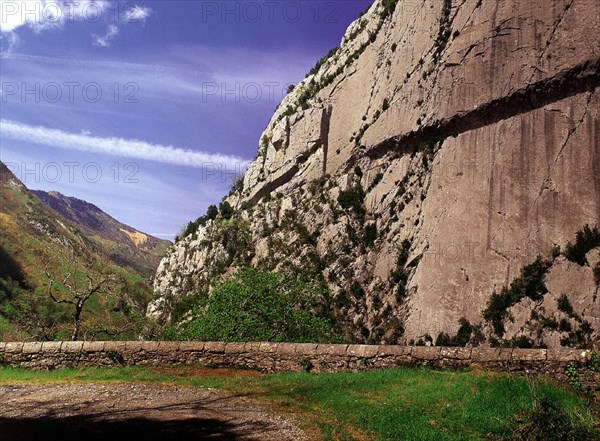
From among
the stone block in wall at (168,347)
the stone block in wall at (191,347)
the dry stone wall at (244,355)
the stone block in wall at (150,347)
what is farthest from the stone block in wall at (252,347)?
the stone block in wall at (150,347)

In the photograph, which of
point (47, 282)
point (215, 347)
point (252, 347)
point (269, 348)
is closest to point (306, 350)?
point (269, 348)

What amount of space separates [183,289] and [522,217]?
3806 cm

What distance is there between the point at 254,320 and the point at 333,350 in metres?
8.10

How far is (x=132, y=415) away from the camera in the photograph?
961 cm

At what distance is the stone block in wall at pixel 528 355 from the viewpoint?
13648mm

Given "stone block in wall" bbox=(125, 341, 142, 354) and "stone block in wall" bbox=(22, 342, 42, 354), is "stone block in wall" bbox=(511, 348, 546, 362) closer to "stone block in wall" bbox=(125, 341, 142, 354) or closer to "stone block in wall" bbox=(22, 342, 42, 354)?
"stone block in wall" bbox=(125, 341, 142, 354)

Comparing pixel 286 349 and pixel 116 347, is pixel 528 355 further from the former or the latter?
pixel 116 347

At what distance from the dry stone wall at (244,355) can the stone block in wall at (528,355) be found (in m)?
0.42

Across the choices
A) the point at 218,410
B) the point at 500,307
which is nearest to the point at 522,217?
the point at 500,307

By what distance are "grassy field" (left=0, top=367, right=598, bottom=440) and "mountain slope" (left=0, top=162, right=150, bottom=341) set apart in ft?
32.8

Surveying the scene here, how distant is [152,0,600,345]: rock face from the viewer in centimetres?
3222

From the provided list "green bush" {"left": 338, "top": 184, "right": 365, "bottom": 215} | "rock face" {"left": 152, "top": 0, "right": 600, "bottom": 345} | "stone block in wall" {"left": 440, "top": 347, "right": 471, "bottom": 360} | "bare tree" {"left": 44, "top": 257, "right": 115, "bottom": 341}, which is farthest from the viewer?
"green bush" {"left": 338, "top": 184, "right": 365, "bottom": 215}

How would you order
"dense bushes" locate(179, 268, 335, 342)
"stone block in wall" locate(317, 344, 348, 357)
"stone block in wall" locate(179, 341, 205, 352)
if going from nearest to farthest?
"stone block in wall" locate(317, 344, 348, 357), "stone block in wall" locate(179, 341, 205, 352), "dense bushes" locate(179, 268, 335, 342)

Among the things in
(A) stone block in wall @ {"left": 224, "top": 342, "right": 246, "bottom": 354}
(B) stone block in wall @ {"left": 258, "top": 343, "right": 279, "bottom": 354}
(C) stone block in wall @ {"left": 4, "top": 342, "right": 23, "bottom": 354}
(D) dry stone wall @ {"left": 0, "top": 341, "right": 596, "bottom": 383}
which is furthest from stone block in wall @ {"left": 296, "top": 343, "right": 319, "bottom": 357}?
(C) stone block in wall @ {"left": 4, "top": 342, "right": 23, "bottom": 354}
